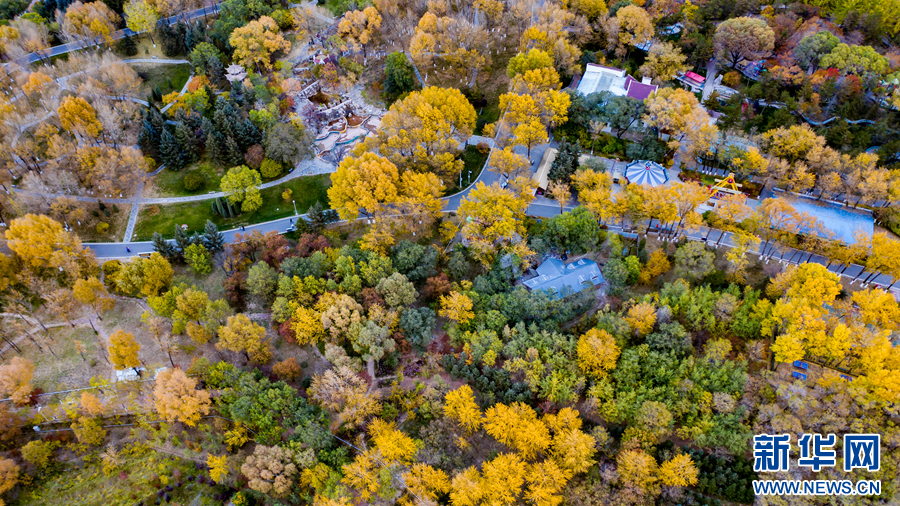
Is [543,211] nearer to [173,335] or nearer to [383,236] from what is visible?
[383,236]

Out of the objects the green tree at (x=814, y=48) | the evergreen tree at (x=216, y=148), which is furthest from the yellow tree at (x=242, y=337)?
the green tree at (x=814, y=48)

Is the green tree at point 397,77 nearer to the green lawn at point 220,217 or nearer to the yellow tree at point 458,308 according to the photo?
the green lawn at point 220,217

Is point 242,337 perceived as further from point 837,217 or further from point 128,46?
point 128,46

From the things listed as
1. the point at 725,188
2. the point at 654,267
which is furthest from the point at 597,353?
the point at 725,188

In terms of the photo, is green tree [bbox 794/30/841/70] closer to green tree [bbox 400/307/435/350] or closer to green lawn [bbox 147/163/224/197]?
green tree [bbox 400/307/435/350]

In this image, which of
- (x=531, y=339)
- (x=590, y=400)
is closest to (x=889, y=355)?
(x=590, y=400)

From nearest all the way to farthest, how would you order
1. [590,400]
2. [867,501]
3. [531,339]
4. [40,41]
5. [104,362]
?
[867,501]
[590,400]
[531,339]
[104,362]
[40,41]
